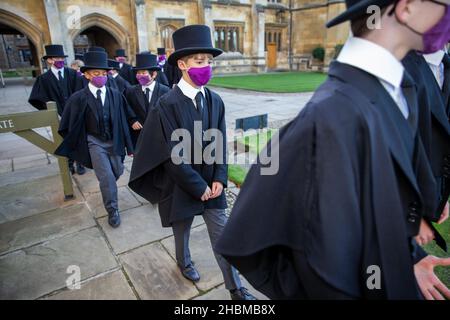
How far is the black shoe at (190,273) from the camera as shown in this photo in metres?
2.54

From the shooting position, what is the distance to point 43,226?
11.3ft

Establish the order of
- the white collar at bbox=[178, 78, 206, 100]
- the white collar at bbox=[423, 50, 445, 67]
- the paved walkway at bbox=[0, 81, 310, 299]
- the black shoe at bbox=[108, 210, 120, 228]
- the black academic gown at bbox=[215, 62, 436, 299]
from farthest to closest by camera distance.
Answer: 1. the black shoe at bbox=[108, 210, 120, 228]
2. the paved walkway at bbox=[0, 81, 310, 299]
3. the white collar at bbox=[178, 78, 206, 100]
4. the white collar at bbox=[423, 50, 445, 67]
5. the black academic gown at bbox=[215, 62, 436, 299]

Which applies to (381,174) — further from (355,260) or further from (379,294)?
(379,294)

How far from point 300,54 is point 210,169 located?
2612 cm

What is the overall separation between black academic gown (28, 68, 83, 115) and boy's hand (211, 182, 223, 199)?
14.9 ft

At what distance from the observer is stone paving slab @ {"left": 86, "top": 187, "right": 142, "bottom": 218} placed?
380 cm

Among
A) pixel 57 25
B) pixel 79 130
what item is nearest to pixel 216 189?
pixel 79 130

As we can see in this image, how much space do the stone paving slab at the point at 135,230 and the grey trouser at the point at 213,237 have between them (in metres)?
0.75

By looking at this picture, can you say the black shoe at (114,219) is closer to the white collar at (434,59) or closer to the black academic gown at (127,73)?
the white collar at (434,59)

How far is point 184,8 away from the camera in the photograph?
65.9 feet

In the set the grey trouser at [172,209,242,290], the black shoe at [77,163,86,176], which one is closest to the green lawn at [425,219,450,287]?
the grey trouser at [172,209,242,290]

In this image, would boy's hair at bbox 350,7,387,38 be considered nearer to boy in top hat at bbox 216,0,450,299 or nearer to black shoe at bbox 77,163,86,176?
boy in top hat at bbox 216,0,450,299
